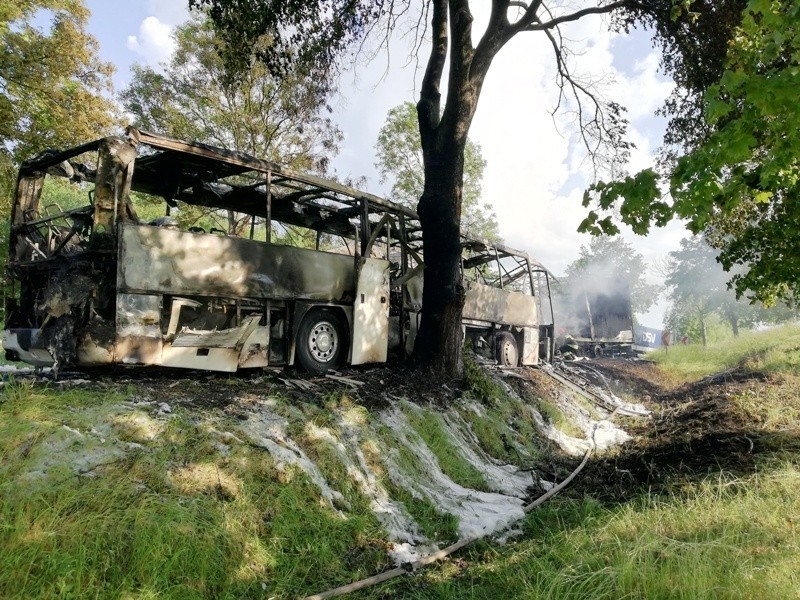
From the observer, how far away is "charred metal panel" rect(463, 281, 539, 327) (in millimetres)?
10602

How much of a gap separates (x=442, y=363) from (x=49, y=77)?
37.3 ft

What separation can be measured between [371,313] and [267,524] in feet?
14.6

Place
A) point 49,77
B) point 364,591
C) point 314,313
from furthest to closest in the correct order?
point 49,77, point 314,313, point 364,591

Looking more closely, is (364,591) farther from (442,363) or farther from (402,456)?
(442,363)

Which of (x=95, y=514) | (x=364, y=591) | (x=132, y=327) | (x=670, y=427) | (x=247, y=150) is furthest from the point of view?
(x=247, y=150)

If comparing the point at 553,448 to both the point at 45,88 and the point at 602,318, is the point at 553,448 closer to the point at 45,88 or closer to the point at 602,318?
the point at 45,88

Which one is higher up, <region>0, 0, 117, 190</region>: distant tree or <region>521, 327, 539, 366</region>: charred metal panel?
<region>0, 0, 117, 190</region>: distant tree

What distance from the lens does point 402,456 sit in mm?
5758

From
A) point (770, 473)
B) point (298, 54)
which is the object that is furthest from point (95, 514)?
point (298, 54)

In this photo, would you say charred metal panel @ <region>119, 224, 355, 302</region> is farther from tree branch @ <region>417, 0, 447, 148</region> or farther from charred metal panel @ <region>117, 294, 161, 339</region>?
tree branch @ <region>417, 0, 447, 148</region>

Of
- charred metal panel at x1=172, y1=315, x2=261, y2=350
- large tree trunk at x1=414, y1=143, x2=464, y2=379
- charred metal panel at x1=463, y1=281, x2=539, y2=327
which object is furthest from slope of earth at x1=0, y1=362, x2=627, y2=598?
charred metal panel at x1=463, y1=281, x2=539, y2=327

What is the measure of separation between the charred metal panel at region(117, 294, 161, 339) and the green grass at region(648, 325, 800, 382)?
14026mm

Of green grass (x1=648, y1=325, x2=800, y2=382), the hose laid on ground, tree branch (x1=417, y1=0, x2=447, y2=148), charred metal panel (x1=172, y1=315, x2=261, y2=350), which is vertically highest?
tree branch (x1=417, y1=0, x2=447, y2=148)

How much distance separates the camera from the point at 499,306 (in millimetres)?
11445
